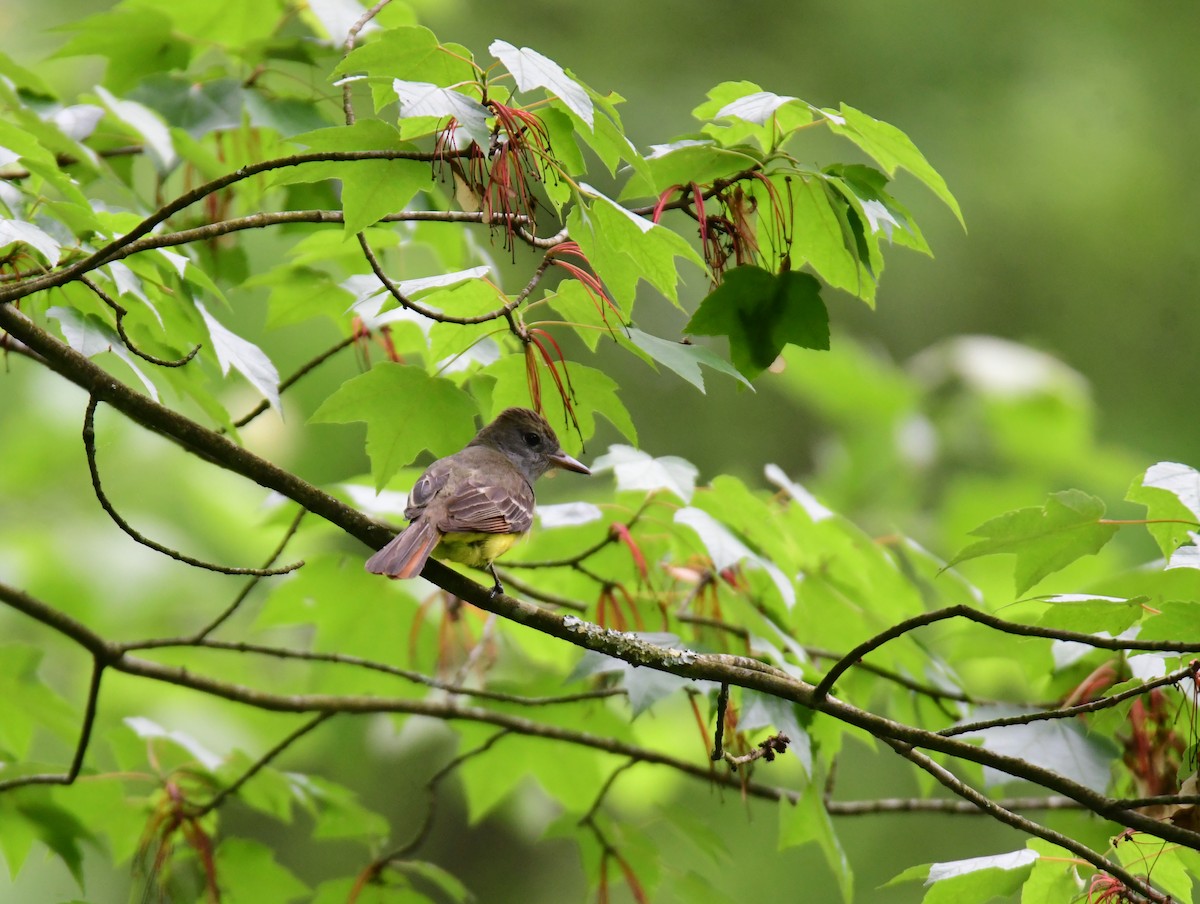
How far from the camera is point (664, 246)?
2227mm

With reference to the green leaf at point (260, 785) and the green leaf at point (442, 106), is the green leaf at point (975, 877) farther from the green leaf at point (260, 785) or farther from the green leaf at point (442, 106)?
the green leaf at point (260, 785)

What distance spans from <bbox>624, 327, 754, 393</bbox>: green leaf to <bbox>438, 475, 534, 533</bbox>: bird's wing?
33.7 inches

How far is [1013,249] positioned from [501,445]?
709cm

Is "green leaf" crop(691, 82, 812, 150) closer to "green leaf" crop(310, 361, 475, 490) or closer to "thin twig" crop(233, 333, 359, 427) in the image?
"green leaf" crop(310, 361, 475, 490)

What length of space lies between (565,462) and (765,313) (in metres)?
1.35

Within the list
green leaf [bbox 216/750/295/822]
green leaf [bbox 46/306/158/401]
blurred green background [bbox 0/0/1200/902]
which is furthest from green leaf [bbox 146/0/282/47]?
blurred green background [bbox 0/0/1200/902]

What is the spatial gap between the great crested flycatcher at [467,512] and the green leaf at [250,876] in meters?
1.10

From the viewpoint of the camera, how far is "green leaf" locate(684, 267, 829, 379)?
2268 mm

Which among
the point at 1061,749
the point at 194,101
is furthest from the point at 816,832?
the point at 194,101

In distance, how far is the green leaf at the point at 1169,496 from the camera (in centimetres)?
223

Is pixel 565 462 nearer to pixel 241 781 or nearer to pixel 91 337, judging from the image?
pixel 241 781

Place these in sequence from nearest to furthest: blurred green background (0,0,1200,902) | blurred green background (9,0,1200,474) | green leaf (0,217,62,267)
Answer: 1. green leaf (0,217,62,267)
2. blurred green background (0,0,1200,902)
3. blurred green background (9,0,1200,474)

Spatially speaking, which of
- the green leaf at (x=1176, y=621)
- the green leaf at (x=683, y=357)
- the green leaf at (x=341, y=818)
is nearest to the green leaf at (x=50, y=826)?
the green leaf at (x=341, y=818)

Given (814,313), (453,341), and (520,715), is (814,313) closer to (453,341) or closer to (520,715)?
(453,341)
